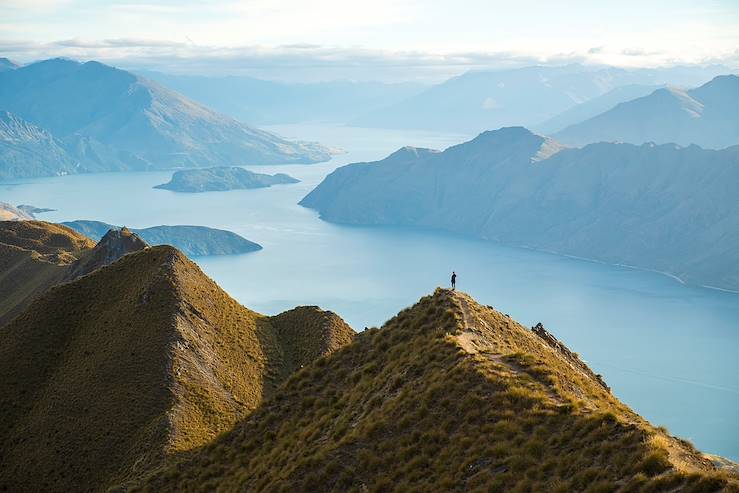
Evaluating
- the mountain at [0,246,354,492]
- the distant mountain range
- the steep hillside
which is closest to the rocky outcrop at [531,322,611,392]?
the distant mountain range

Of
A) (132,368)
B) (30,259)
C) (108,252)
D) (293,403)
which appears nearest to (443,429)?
(293,403)

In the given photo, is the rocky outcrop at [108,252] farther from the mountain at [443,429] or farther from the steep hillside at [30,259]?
the mountain at [443,429]

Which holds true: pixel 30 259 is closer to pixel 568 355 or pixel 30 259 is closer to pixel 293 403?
pixel 568 355

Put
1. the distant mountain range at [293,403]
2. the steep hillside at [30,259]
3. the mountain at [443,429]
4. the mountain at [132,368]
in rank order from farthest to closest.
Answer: the steep hillside at [30,259], the mountain at [132,368], the distant mountain range at [293,403], the mountain at [443,429]

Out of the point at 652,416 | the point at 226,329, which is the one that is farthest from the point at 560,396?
the point at 652,416

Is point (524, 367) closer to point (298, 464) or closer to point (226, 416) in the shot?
point (298, 464)

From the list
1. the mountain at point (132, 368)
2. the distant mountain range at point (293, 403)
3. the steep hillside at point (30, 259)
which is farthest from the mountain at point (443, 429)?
the steep hillside at point (30, 259)

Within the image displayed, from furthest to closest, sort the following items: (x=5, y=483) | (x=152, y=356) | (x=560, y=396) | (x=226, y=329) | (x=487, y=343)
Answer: (x=226, y=329)
(x=152, y=356)
(x=5, y=483)
(x=487, y=343)
(x=560, y=396)
